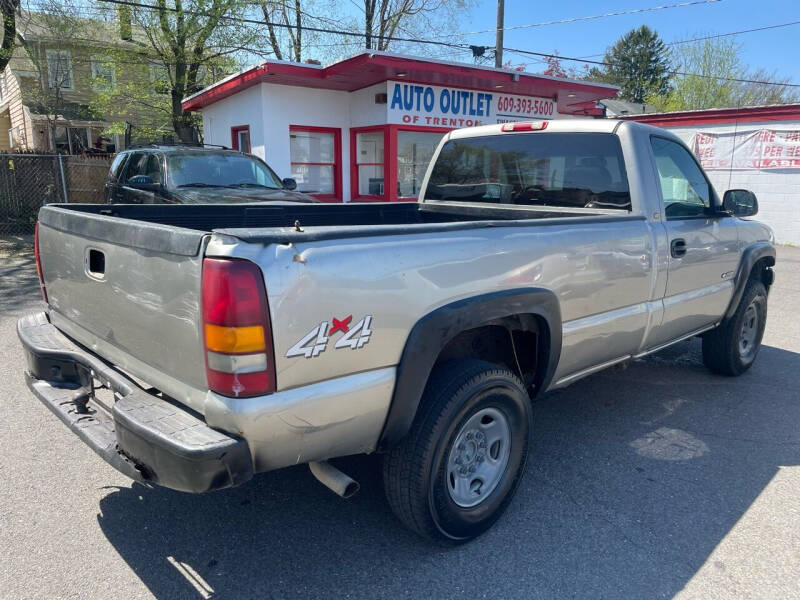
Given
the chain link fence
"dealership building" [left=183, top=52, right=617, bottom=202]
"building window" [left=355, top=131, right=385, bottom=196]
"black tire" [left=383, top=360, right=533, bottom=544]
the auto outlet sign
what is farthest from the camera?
"building window" [left=355, top=131, right=385, bottom=196]

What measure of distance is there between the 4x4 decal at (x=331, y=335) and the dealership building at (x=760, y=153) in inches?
569

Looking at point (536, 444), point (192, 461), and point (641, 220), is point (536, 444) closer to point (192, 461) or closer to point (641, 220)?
point (641, 220)

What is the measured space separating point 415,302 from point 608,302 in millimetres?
1519

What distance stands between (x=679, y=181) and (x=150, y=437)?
3.75 meters

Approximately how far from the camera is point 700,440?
13.1ft

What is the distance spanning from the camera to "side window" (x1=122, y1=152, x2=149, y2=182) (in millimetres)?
8891

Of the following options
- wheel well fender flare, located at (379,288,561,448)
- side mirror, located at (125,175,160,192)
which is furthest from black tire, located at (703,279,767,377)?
side mirror, located at (125,175,160,192)

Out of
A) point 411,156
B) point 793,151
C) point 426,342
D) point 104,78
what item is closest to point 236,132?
point 411,156

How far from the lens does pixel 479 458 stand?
9.62ft

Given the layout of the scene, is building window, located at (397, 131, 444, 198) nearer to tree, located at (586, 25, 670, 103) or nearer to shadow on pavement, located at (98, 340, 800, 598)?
shadow on pavement, located at (98, 340, 800, 598)

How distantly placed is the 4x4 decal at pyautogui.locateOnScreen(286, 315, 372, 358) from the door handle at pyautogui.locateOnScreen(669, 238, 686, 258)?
2462 mm

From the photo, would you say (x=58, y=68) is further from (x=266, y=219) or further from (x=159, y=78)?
(x=266, y=219)

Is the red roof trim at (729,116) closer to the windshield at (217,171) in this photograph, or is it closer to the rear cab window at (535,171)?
the windshield at (217,171)

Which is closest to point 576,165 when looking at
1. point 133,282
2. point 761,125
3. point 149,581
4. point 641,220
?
point 641,220
